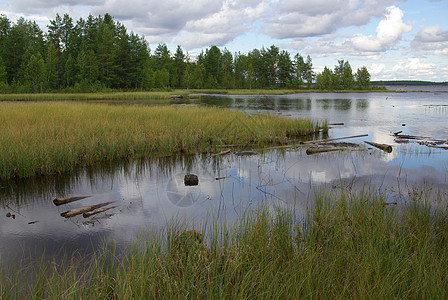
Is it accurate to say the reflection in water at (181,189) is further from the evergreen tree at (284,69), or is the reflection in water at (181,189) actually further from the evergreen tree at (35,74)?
the evergreen tree at (284,69)

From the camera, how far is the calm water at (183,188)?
6.13 metres

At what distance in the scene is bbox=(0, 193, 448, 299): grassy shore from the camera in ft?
10.7

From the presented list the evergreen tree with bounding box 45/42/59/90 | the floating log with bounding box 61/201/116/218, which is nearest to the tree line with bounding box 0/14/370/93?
the evergreen tree with bounding box 45/42/59/90

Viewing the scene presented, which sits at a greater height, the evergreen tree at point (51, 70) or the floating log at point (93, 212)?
the evergreen tree at point (51, 70)

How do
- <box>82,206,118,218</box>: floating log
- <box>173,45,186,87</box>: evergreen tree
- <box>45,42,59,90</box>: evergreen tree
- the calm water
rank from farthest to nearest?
1. <box>173,45,186,87</box>: evergreen tree
2. <box>45,42,59,90</box>: evergreen tree
3. <box>82,206,118,218</box>: floating log
4. the calm water

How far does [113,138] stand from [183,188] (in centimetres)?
455

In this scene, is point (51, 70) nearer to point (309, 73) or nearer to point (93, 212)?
point (93, 212)

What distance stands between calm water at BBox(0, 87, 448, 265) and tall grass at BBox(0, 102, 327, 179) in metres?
0.68

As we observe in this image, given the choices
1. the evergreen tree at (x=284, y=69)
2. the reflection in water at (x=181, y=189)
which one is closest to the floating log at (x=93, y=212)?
the reflection in water at (x=181, y=189)

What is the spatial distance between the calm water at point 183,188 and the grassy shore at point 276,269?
2.82 ft

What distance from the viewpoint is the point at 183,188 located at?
30.0 feet

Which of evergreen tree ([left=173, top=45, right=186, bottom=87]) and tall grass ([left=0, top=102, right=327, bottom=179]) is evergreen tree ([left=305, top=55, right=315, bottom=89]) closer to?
evergreen tree ([left=173, top=45, right=186, bottom=87])

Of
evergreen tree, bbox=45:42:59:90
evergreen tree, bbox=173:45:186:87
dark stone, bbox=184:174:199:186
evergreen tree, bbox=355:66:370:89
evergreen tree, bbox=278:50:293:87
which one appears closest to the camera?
dark stone, bbox=184:174:199:186

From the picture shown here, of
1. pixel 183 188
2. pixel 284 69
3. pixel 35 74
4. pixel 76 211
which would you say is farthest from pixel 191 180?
pixel 284 69
